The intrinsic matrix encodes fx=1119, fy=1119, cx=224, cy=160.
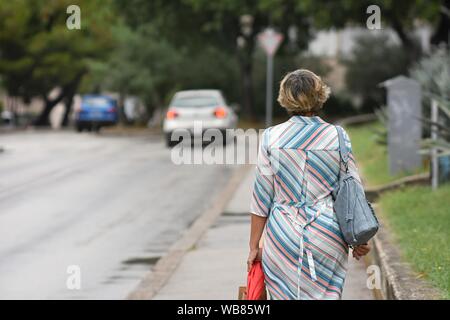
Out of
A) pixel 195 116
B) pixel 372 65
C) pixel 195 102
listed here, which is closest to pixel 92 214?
pixel 195 116

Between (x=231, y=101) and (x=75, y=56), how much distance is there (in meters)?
12.3

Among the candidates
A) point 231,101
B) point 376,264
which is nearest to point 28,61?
point 231,101

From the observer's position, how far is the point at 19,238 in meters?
12.8

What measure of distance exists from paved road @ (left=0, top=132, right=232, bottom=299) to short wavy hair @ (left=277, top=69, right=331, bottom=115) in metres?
4.37

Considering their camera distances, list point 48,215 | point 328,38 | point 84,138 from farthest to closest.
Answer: point 328,38 < point 84,138 < point 48,215

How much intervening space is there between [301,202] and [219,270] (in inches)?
200

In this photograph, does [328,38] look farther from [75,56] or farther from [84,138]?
[84,138]

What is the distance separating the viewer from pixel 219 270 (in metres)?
10.2

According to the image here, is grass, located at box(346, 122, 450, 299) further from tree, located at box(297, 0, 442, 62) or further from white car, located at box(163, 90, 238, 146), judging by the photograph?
tree, located at box(297, 0, 442, 62)

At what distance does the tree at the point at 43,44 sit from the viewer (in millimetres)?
55938

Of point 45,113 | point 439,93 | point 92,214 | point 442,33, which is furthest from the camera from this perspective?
point 45,113

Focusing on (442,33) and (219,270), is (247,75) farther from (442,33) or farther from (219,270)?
(219,270)

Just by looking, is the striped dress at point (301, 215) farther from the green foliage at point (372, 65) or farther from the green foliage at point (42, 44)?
the green foliage at point (42, 44)

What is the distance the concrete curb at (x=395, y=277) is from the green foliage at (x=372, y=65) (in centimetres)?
3761
